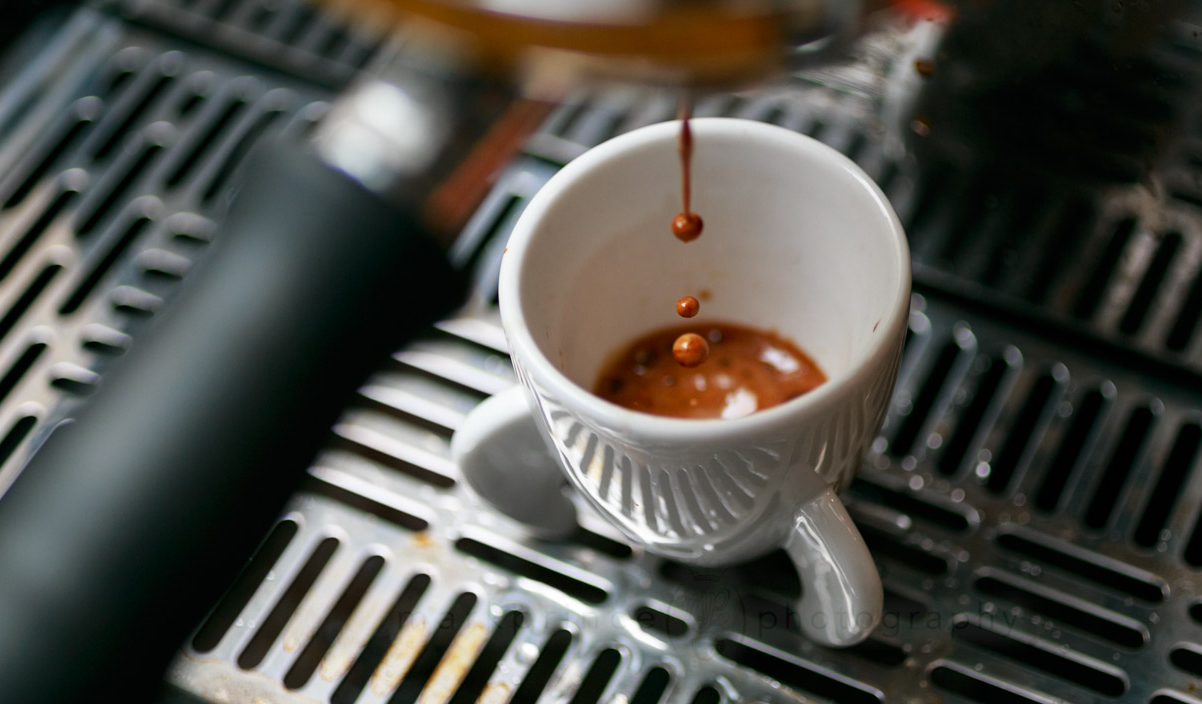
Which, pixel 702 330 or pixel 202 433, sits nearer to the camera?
pixel 202 433

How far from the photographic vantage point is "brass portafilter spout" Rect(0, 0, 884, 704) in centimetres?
35

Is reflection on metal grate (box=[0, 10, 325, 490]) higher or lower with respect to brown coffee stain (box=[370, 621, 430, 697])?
higher

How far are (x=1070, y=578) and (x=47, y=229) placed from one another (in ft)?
1.48

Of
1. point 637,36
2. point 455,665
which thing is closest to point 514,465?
point 455,665

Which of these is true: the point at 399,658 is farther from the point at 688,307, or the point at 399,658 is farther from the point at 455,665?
the point at 688,307

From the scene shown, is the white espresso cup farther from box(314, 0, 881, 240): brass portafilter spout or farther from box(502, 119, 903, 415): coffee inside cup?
box(314, 0, 881, 240): brass portafilter spout

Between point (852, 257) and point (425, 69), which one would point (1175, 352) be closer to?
point (852, 257)

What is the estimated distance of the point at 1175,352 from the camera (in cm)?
45

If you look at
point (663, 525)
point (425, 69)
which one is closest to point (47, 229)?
point (425, 69)

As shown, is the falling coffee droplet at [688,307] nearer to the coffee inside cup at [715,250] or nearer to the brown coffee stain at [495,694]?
the coffee inside cup at [715,250]

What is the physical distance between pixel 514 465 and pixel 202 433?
11cm

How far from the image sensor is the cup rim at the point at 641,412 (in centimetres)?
32

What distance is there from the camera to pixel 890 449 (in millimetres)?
449

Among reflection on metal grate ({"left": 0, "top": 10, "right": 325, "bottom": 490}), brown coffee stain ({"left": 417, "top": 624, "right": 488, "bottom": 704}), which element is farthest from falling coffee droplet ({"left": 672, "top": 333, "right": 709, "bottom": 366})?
reflection on metal grate ({"left": 0, "top": 10, "right": 325, "bottom": 490})
